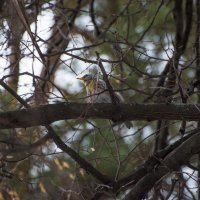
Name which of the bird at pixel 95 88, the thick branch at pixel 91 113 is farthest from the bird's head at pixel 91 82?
the thick branch at pixel 91 113

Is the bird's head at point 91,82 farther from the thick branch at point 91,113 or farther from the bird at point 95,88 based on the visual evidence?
the thick branch at point 91,113

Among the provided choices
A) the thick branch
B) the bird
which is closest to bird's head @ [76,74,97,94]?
the bird

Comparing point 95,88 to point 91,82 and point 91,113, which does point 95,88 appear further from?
point 91,82

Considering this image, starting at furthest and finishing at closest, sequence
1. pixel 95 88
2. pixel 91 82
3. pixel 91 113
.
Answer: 1. pixel 91 82
2. pixel 91 113
3. pixel 95 88

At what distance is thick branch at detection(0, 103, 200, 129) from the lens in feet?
10.5

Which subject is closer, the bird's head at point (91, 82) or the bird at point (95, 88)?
the bird at point (95, 88)

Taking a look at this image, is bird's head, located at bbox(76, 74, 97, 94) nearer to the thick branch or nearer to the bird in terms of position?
the bird

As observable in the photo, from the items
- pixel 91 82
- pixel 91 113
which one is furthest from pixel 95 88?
pixel 91 82

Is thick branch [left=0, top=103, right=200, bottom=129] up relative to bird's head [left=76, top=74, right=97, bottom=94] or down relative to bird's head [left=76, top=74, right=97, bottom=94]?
down

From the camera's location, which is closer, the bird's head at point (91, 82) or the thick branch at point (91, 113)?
the thick branch at point (91, 113)

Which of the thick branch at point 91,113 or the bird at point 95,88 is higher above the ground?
the bird at point 95,88

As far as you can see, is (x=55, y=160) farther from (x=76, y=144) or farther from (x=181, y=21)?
(x=181, y=21)

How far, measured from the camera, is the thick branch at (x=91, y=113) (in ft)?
10.5

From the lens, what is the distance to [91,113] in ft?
10.5
